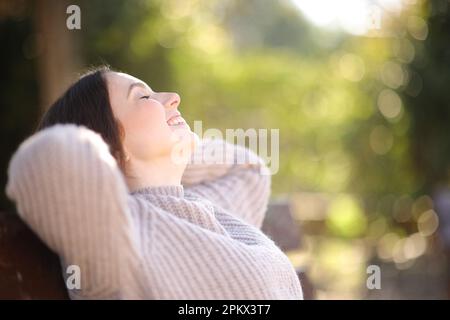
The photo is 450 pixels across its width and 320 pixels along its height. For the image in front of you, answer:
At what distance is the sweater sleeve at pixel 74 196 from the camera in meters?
1.06

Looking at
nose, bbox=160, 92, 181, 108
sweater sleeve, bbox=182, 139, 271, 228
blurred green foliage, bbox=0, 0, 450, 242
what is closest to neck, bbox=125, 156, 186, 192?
nose, bbox=160, 92, 181, 108

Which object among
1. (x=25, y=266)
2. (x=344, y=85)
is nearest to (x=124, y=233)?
(x=25, y=266)

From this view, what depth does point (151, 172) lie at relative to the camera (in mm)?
1436

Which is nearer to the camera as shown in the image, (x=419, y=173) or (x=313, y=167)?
(x=419, y=173)

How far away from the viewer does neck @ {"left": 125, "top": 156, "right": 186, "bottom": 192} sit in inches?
56.4

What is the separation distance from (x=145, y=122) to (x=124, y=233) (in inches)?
14.4

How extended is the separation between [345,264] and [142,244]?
225 inches

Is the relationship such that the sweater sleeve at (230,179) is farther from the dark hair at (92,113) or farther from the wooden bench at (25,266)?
the wooden bench at (25,266)

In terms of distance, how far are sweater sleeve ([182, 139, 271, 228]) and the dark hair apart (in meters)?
0.39

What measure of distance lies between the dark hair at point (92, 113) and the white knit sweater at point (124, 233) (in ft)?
0.39

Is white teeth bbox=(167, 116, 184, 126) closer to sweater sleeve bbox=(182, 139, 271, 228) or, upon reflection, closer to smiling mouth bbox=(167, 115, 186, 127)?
smiling mouth bbox=(167, 115, 186, 127)
